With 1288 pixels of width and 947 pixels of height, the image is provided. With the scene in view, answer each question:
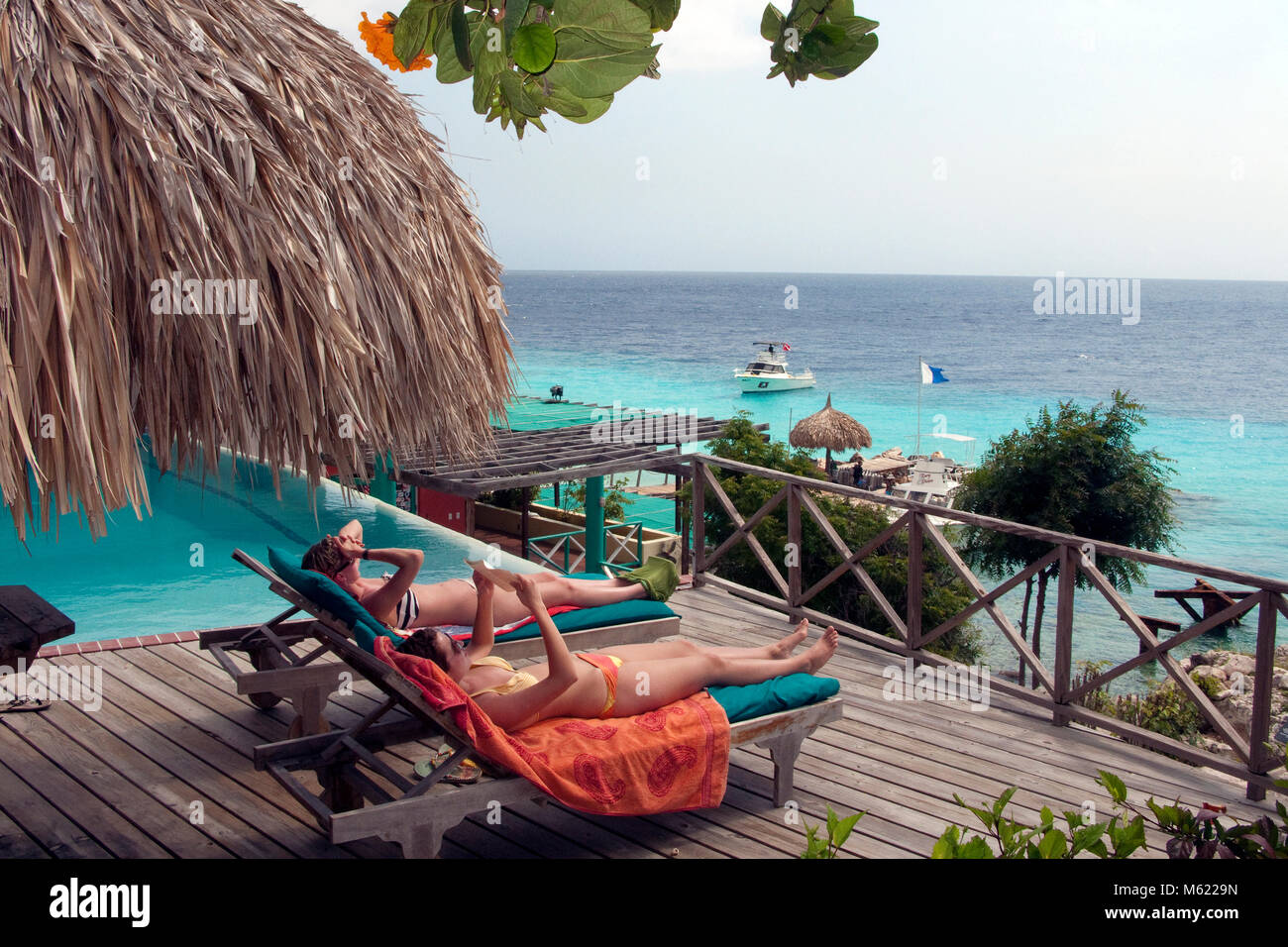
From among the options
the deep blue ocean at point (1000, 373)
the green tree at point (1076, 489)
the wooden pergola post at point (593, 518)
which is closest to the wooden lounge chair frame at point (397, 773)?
the wooden pergola post at point (593, 518)

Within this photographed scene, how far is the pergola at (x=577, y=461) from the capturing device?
299 inches

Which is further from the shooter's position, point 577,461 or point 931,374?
point 931,374

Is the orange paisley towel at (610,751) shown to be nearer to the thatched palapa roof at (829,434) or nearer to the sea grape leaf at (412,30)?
the sea grape leaf at (412,30)

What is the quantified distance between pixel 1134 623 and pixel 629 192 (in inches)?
1381

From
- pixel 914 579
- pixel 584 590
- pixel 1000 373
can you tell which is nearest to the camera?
pixel 584 590

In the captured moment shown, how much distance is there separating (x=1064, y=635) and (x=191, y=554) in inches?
360

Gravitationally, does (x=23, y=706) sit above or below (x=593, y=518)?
above

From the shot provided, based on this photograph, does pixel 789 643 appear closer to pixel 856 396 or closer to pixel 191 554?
pixel 191 554

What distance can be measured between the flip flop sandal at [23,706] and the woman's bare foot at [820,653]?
3329mm

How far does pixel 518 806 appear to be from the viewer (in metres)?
3.61

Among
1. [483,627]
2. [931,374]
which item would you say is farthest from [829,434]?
[483,627]

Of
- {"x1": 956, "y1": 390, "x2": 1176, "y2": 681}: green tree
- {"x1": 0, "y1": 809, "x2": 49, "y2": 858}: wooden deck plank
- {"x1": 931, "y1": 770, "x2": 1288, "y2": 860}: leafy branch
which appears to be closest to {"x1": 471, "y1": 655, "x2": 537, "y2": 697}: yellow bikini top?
{"x1": 0, "y1": 809, "x2": 49, "y2": 858}: wooden deck plank

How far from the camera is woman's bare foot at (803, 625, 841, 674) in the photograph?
392cm
